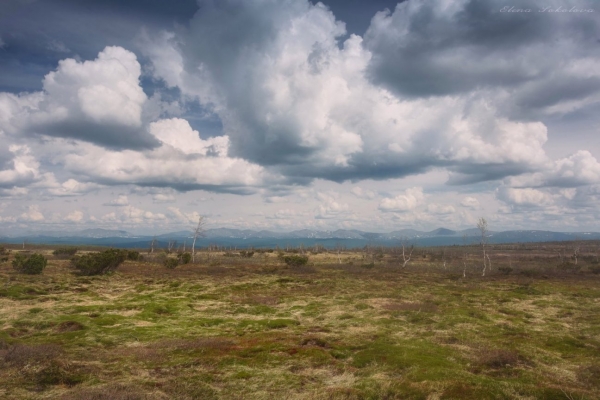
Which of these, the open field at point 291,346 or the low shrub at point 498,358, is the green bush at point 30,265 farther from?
the low shrub at point 498,358

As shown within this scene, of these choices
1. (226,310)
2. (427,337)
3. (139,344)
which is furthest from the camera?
(226,310)

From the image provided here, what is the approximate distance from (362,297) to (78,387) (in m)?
33.2

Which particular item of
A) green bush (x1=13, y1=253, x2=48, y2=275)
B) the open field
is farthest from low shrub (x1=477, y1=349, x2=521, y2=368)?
green bush (x1=13, y1=253, x2=48, y2=275)

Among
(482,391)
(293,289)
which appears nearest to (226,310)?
(293,289)

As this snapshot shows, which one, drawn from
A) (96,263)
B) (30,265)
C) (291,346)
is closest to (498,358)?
(291,346)

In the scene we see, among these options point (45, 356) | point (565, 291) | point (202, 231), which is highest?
point (202, 231)

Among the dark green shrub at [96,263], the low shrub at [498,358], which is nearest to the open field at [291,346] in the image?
the low shrub at [498,358]

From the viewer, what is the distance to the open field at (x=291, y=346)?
47.7 feet

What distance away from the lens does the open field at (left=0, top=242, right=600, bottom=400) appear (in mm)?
14539

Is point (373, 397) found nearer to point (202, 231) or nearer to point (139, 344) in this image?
point (139, 344)

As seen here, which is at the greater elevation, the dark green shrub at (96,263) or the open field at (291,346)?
the dark green shrub at (96,263)

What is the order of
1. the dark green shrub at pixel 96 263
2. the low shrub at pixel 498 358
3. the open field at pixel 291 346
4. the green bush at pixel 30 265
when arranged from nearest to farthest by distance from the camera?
the open field at pixel 291 346, the low shrub at pixel 498 358, the green bush at pixel 30 265, the dark green shrub at pixel 96 263

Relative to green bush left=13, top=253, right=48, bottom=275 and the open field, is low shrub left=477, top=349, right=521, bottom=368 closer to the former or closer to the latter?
the open field

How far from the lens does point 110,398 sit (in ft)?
40.6
